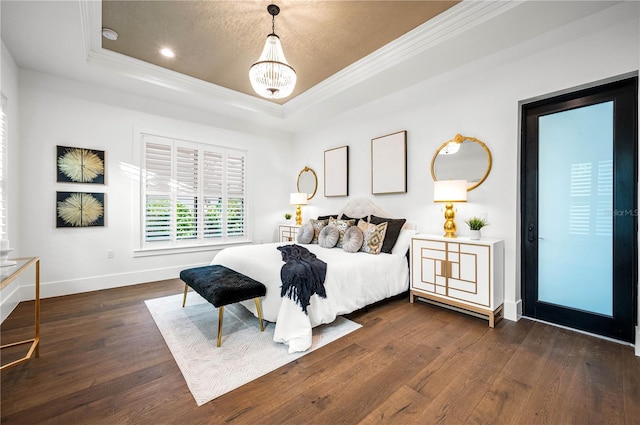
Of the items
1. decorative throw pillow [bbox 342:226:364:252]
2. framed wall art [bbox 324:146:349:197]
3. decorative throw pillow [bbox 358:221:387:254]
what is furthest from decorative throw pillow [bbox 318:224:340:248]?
framed wall art [bbox 324:146:349:197]

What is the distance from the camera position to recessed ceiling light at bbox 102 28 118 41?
9.53 feet

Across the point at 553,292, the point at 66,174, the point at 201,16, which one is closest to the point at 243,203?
the point at 66,174

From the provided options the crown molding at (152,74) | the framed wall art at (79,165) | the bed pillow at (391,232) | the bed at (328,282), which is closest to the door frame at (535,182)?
the bed at (328,282)

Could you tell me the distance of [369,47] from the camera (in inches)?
126

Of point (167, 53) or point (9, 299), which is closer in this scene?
point (9, 299)

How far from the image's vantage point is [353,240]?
3.54m

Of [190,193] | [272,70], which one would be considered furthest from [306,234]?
[272,70]

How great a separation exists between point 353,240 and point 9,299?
386 cm

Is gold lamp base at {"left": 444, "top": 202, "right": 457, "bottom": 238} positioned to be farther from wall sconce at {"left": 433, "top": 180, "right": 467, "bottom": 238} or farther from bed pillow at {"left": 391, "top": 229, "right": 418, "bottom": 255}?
bed pillow at {"left": 391, "top": 229, "right": 418, "bottom": 255}

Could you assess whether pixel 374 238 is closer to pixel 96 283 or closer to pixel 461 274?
pixel 461 274

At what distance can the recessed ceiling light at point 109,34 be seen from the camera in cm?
290

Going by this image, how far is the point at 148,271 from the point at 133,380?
278 centimetres

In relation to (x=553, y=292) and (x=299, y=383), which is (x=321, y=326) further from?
(x=553, y=292)

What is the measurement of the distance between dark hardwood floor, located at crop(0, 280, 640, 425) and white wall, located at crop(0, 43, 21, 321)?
40 centimetres
